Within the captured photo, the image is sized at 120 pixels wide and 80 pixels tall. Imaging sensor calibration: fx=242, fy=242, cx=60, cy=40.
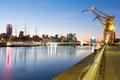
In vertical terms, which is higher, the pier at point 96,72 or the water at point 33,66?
the pier at point 96,72

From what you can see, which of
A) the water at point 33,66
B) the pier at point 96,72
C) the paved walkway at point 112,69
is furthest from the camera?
the water at point 33,66

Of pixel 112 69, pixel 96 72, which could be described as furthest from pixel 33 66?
pixel 96 72

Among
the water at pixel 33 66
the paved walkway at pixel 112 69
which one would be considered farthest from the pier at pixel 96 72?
the water at pixel 33 66

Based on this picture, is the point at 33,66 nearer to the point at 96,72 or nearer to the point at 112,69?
the point at 112,69

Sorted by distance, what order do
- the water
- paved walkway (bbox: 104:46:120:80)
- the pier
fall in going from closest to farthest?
1. the pier
2. paved walkway (bbox: 104:46:120:80)
3. the water

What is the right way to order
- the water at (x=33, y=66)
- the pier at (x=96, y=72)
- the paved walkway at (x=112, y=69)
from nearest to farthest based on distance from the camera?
the pier at (x=96, y=72) < the paved walkway at (x=112, y=69) < the water at (x=33, y=66)

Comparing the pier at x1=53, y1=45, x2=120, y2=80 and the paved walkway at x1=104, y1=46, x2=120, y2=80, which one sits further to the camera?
the paved walkway at x1=104, y1=46, x2=120, y2=80

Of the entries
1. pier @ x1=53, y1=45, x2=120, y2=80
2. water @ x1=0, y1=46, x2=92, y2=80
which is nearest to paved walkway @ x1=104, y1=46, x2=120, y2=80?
pier @ x1=53, y1=45, x2=120, y2=80

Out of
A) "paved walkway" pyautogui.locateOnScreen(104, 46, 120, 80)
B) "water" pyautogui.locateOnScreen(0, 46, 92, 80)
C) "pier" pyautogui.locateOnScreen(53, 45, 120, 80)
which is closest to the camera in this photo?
"pier" pyautogui.locateOnScreen(53, 45, 120, 80)

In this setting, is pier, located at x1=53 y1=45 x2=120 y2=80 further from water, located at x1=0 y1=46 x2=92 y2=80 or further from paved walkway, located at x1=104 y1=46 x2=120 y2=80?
water, located at x1=0 y1=46 x2=92 y2=80

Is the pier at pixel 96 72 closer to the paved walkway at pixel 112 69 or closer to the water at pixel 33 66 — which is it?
the paved walkway at pixel 112 69

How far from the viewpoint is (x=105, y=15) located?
461 feet

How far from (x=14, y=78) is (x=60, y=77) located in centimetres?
928

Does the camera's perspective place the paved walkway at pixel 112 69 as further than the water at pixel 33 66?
No
